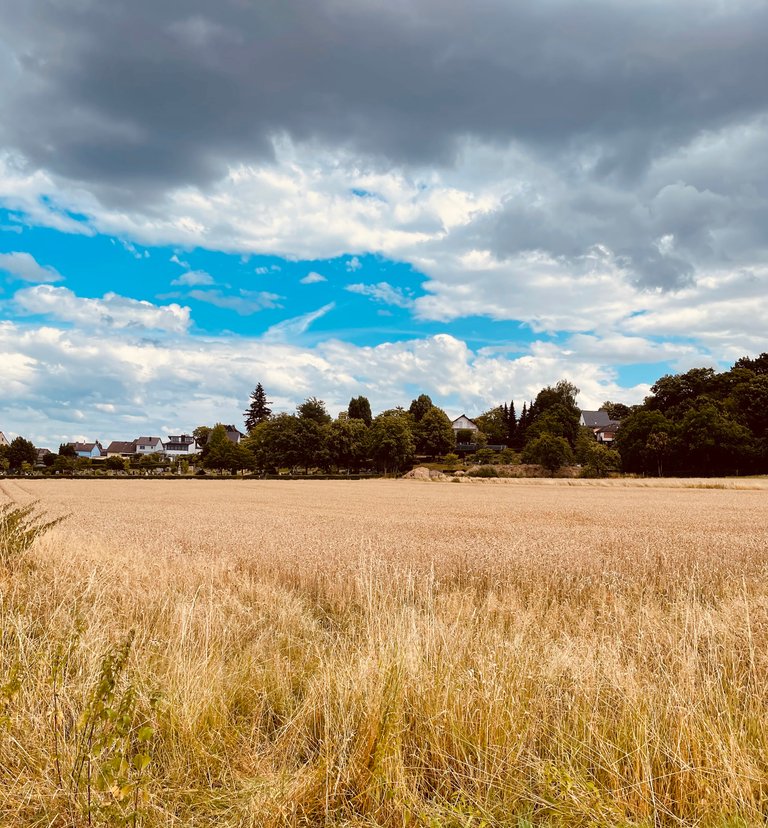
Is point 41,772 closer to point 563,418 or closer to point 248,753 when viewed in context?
point 248,753

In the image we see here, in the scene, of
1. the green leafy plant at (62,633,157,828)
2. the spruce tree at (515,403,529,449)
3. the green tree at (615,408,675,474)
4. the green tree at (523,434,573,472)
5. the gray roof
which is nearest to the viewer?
the green leafy plant at (62,633,157,828)

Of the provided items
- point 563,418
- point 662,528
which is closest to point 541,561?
point 662,528

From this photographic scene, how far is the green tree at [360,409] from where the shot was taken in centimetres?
13738

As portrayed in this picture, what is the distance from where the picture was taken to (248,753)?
12.6ft

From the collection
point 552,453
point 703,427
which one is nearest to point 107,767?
point 552,453

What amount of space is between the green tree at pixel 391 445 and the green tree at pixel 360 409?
30681 mm

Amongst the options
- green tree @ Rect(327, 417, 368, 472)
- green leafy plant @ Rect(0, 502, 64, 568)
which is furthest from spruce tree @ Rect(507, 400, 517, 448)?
green leafy plant @ Rect(0, 502, 64, 568)

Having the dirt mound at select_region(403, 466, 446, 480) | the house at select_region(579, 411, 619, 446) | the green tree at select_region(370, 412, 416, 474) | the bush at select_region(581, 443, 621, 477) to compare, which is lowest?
the dirt mound at select_region(403, 466, 446, 480)

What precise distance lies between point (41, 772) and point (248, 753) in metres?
1.21

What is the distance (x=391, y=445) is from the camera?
103m

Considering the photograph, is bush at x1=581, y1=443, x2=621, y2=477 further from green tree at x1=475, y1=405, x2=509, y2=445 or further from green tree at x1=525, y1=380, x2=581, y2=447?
green tree at x1=475, y1=405, x2=509, y2=445

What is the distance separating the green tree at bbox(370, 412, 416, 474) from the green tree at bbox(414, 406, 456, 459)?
1858 cm

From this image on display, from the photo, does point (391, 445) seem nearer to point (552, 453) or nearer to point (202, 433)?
point (552, 453)

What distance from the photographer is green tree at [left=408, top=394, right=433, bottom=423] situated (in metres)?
137
